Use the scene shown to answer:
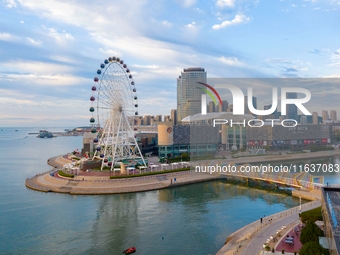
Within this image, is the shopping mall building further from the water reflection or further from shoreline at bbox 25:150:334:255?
the water reflection

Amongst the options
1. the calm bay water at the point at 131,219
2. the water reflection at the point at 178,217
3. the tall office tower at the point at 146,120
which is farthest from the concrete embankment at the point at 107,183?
the tall office tower at the point at 146,120

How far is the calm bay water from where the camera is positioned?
14.5 m

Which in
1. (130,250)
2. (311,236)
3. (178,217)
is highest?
(311,236)

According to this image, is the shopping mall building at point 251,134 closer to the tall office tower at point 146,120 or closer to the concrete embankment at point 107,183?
the concrete embankment at point 107,183

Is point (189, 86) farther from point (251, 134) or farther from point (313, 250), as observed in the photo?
point (313, 250)

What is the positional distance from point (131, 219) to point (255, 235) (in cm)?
769

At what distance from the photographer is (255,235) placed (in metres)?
14.1

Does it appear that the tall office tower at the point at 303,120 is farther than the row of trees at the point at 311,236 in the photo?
Yes

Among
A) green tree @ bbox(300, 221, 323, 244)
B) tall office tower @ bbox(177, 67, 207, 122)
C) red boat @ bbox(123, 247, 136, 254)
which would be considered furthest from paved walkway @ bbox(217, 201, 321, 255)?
tall office tower @ bbox(177, 67, 207, 122)

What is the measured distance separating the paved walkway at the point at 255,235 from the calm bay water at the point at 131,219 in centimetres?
81

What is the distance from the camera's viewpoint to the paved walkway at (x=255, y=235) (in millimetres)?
12570

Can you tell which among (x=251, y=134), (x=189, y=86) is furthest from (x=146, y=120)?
(x=251, y=134)

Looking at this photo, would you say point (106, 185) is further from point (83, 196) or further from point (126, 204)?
point (126, 204)

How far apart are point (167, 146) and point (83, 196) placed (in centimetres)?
1979
